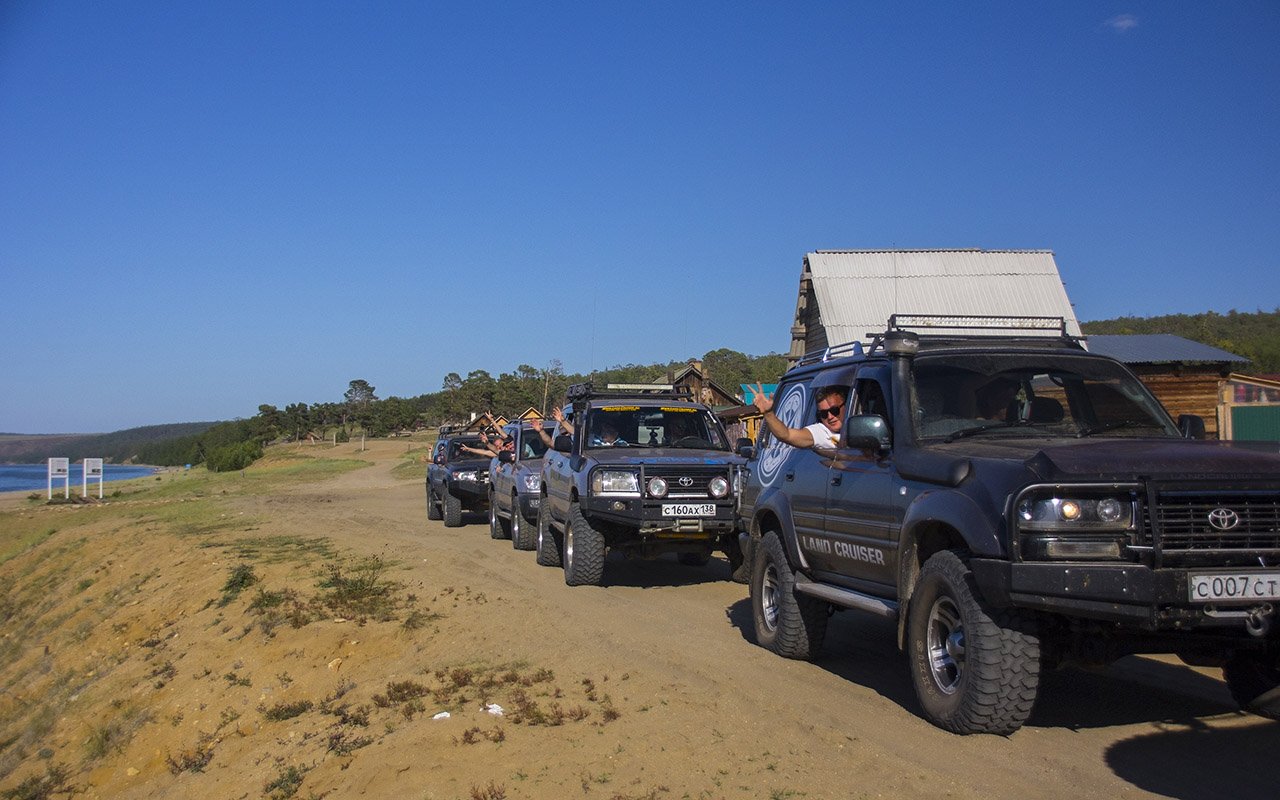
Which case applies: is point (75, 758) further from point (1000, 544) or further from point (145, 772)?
point (1000, 544)

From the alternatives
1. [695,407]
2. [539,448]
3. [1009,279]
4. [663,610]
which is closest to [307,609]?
[663,610]

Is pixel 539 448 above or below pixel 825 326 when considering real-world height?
below

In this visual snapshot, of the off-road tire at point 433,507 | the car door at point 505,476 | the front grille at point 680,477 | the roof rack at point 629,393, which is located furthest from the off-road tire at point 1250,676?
the off-road tire at point 433,507

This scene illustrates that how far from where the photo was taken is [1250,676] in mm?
5715

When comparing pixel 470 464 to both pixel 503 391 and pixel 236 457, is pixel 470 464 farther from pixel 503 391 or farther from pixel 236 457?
pixel 236 457

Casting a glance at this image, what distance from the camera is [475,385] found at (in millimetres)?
69312

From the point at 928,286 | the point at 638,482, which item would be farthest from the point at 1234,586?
the point at 928,286

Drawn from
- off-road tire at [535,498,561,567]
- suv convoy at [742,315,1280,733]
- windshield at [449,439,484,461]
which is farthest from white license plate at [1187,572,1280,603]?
windshield at [449,439,484,461]

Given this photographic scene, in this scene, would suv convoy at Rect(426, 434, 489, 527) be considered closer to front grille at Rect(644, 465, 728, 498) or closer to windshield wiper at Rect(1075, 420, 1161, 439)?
front grille at Rect(644, 465, 728, 498)

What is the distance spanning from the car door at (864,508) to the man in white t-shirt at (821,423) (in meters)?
0.20

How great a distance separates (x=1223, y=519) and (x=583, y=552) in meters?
7.73

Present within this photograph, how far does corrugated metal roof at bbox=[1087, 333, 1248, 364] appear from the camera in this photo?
60.9 feet

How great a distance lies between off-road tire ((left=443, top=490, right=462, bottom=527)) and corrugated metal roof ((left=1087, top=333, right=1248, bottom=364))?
1251cm

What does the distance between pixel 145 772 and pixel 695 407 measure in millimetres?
7167
